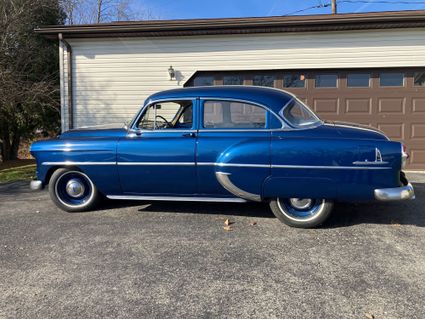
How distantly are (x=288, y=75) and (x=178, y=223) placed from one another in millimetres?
5884

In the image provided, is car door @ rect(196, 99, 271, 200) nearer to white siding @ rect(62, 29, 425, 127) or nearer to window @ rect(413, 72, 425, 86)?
white siding @ rect(62, 29, 425, 127)

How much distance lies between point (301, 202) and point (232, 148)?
3.61ft

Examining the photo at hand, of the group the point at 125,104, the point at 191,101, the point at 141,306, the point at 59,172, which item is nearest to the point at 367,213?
the point at 191,101

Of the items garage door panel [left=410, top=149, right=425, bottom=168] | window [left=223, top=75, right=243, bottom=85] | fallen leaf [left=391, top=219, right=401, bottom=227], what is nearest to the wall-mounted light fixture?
window [left=223, top=75, right=243, bottom=85]

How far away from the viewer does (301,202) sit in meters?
4.71

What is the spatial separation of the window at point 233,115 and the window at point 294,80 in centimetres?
496

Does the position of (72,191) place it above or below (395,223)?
above

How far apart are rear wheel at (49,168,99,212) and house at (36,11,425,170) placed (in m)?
4.63

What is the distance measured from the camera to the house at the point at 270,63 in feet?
29.4

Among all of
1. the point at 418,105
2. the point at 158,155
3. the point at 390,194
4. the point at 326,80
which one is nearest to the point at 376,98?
the point at 418,105

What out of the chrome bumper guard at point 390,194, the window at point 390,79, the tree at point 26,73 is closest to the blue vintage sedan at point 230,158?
the chrome bumper guard at point 390,194

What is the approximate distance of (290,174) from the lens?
14.6 ft

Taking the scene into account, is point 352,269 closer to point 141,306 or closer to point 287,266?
point 287,266

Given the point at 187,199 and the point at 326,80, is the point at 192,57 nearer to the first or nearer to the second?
the point at 326,80
